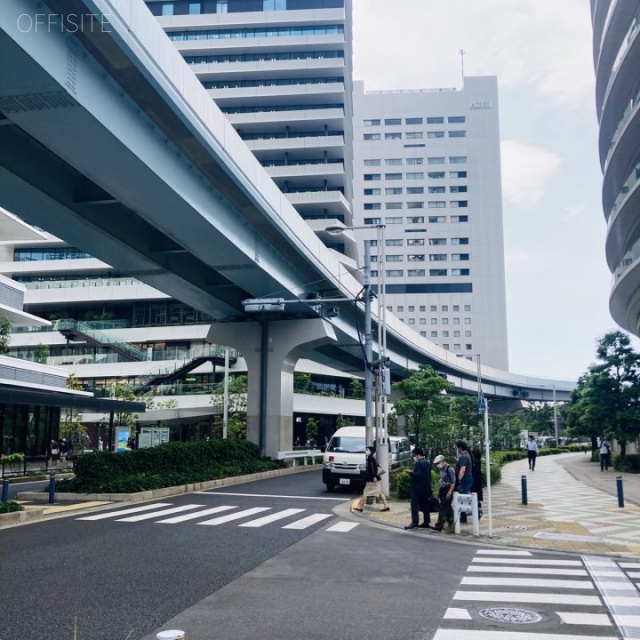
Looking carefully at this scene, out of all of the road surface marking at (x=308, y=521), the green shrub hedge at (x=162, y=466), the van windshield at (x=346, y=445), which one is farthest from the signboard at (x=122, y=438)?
the road surface marking at (x=308, y=521)

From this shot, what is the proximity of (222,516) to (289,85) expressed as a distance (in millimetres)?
58481

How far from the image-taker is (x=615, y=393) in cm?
3425

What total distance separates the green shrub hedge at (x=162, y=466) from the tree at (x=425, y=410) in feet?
24.6

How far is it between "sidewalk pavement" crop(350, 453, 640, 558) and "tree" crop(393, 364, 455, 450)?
6.23 m

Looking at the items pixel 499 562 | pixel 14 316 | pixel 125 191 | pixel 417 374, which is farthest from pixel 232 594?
pixel 14 316

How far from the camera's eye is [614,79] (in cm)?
3005

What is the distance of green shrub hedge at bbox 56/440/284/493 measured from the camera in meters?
20.2

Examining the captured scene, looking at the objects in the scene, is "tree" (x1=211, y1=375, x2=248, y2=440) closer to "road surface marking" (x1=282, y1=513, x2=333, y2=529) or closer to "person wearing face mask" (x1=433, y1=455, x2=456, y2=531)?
"road surface marking" (x1=282, y1=513, x2=333, y2=529)

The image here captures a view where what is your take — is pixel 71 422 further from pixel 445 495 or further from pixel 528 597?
pixel 528 597

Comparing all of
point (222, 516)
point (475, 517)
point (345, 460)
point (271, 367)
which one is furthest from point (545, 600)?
point (271, 367)

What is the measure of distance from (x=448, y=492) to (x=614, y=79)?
2366 cm

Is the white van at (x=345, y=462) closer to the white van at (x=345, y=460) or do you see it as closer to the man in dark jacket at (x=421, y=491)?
the white van at (x=345, y=460)

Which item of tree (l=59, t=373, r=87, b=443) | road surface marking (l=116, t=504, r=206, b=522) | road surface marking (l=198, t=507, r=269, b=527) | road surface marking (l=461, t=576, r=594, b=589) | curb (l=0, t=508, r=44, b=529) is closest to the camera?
road surface marking (l=461, t=576, r=594, b=589)

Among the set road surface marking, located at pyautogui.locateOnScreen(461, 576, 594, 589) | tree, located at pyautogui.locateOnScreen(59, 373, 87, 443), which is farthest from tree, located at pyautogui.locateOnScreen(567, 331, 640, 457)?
tree, located at pyautogui.locateOnScreen(59, 373, 87, 443)
